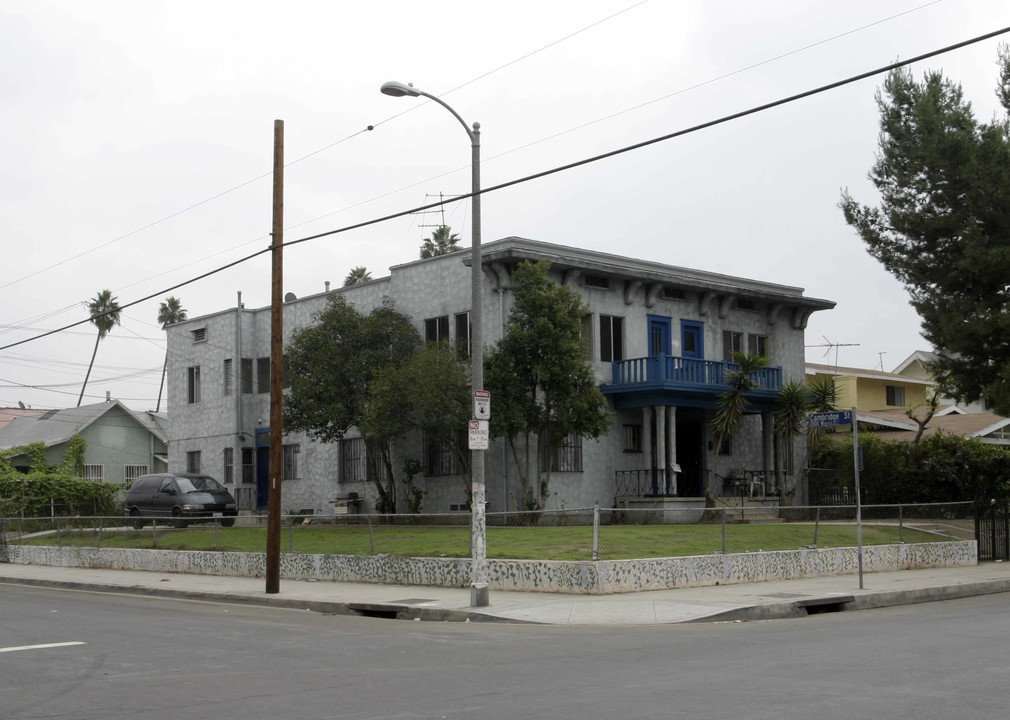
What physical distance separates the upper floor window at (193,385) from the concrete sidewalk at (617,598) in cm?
2083

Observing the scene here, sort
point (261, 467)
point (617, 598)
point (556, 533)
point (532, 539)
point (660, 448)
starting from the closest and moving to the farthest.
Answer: point (617, 598), point (532, 539), point (556, 533), point (660, 448), point (261, 467)

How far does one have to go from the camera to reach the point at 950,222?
2816 cm

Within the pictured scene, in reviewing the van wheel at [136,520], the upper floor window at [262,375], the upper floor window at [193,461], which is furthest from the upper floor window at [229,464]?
the van wheel at [136,520]

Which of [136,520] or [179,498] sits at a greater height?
[179,498]

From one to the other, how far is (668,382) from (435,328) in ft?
25.1

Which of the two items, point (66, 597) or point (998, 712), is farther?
point (66, 597)

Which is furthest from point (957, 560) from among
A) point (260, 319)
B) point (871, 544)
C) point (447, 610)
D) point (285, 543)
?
point (260, 319)

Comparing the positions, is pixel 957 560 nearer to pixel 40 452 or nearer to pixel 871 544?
pixel 871 544

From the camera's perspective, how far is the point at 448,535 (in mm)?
24188

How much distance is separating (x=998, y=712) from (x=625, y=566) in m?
10.5

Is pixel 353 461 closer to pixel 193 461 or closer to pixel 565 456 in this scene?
pixel 565 456

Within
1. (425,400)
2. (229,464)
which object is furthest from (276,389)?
(229,464)

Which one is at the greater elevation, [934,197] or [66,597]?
[934,197]

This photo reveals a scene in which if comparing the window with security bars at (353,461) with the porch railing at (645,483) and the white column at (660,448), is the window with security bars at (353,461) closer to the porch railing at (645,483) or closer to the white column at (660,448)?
the porch railing at (645,483)
